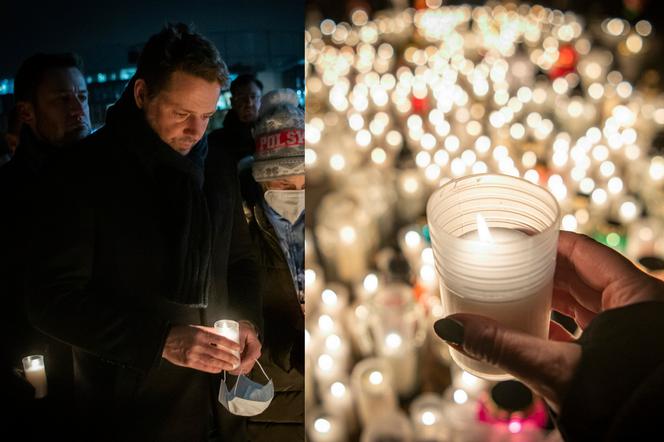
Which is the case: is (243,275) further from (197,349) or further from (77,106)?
(77,106)

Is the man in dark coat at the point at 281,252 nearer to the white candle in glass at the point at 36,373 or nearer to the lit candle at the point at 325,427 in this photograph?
the white candle in glass at the point at 36,373

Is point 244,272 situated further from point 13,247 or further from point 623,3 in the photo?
point 623,3

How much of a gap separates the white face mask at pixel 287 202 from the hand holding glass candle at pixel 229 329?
0.84 ft

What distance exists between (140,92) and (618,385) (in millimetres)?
991

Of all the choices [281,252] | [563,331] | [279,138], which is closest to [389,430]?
[563,331]

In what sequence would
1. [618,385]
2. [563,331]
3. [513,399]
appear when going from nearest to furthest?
[618,385] → [563,331] → [513,399]

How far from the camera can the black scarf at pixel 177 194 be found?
1061mm

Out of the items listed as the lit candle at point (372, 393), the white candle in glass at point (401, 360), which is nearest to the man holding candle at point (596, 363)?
the lit candle at point (372, 393)

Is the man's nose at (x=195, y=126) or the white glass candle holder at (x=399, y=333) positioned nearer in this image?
the man's nose at (x=195, y=126)

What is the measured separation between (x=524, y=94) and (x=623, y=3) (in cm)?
369

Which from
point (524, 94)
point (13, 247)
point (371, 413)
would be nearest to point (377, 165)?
point (524, 94)

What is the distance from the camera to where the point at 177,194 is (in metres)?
1.10

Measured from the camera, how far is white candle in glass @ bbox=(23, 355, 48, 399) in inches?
44.0

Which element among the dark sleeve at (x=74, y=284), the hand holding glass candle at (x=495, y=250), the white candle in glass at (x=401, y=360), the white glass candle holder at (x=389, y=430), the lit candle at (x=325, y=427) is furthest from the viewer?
the white candle in glass at (x=401, y=360)
